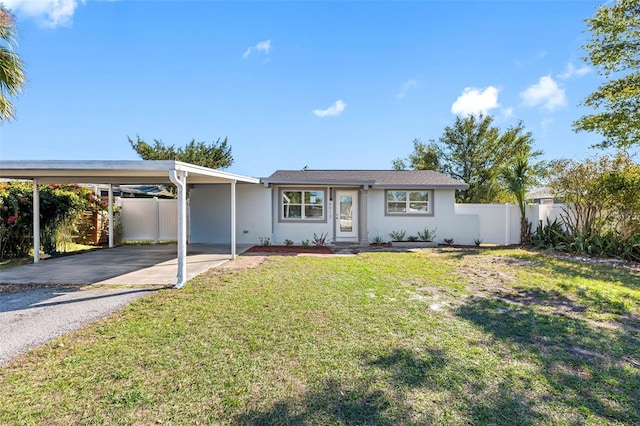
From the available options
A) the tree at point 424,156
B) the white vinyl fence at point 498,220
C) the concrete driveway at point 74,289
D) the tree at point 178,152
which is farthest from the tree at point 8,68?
the tree at point 424,156

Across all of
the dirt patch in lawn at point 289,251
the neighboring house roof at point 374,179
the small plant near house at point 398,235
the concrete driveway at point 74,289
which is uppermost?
the neighboring house roof at point 374,179

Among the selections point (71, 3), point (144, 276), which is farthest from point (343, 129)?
point (144, 276)

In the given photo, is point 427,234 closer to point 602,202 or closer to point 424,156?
point 602,202

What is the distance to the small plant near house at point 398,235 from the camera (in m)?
13.5

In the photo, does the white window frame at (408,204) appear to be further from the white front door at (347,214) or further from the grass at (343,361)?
the grass at (343,361)

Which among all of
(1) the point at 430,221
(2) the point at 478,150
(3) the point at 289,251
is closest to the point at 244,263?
(3) the point at 289,251

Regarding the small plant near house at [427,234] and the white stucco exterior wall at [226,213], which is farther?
the small plant near house at [427,234]

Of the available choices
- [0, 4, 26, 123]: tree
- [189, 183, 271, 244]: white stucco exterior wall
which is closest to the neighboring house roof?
[189, 183, 271, 244]: white stucco exterior wall

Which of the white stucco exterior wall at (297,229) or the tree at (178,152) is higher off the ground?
the tree at (178,152)

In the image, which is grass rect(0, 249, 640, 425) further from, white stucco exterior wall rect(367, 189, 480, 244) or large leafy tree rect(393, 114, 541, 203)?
large leafy tree rect(393, 114, 541, 203)

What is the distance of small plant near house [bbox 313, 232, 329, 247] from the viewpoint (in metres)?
13.2

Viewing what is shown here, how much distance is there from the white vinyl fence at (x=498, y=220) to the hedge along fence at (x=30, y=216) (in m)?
15.9

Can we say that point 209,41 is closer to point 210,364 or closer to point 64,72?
point 64,72

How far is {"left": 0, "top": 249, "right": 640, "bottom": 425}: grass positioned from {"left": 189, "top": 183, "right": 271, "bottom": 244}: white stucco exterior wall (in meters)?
7.37
